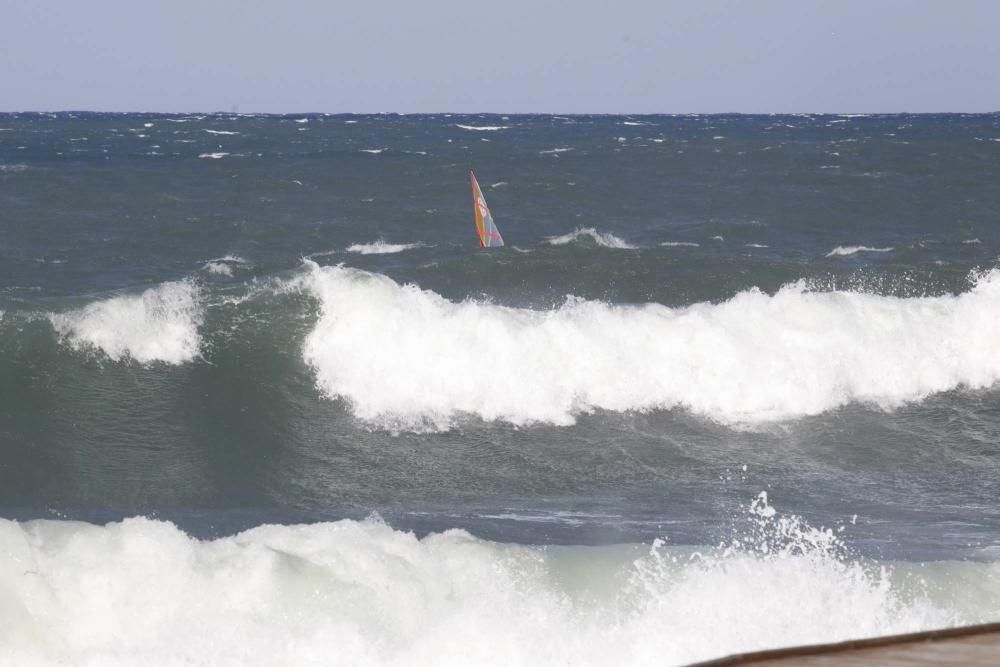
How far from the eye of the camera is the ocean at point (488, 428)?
20.9ft

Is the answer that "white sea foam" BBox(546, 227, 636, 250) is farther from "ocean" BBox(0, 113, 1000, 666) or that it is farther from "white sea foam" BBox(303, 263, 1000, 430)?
"white sea foam" BBox(303, 263, 1000, 430)

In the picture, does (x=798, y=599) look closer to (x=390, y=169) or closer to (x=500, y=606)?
(x=500, y=606)

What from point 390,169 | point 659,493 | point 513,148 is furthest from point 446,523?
point 513,148

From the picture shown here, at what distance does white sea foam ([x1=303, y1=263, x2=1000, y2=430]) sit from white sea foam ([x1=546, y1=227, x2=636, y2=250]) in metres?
6.06

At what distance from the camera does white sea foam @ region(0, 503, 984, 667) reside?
6.00 metres

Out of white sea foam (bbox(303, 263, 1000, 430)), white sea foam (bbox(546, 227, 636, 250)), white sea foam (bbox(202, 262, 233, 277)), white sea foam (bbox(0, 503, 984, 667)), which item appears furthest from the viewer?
white sea foam (bbox(546, 227, 636, 250))

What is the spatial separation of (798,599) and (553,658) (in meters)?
1.50

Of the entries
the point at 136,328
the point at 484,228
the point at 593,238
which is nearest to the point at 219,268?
the point at 484,228

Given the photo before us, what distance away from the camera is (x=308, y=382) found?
42.9 feet

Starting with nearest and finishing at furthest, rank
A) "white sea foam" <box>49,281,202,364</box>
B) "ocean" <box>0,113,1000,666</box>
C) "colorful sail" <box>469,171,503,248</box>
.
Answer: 1. "ocean" <box>0,113,1000,666</box>
2. "white sea foam" <box>49,281,202,364</box>
3. "colorful sail" <box>469,171,503,248</box>

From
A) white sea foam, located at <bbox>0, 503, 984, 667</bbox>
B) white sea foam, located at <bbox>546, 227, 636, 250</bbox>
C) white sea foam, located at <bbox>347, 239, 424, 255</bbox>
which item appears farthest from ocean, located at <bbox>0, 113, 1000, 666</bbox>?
white sea foam, located at <bbox>546, 227, 636, 250</bbox>

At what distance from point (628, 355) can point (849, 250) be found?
31.5 ft

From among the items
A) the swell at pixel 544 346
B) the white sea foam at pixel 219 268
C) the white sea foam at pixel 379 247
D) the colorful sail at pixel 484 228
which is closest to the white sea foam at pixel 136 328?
the swell at pixel 544 346

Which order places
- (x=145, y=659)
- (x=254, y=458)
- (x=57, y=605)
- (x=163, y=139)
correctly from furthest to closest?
(x=163, y=139), (x=254, y=458), (x=57, y=605), (x=145, y=659)
